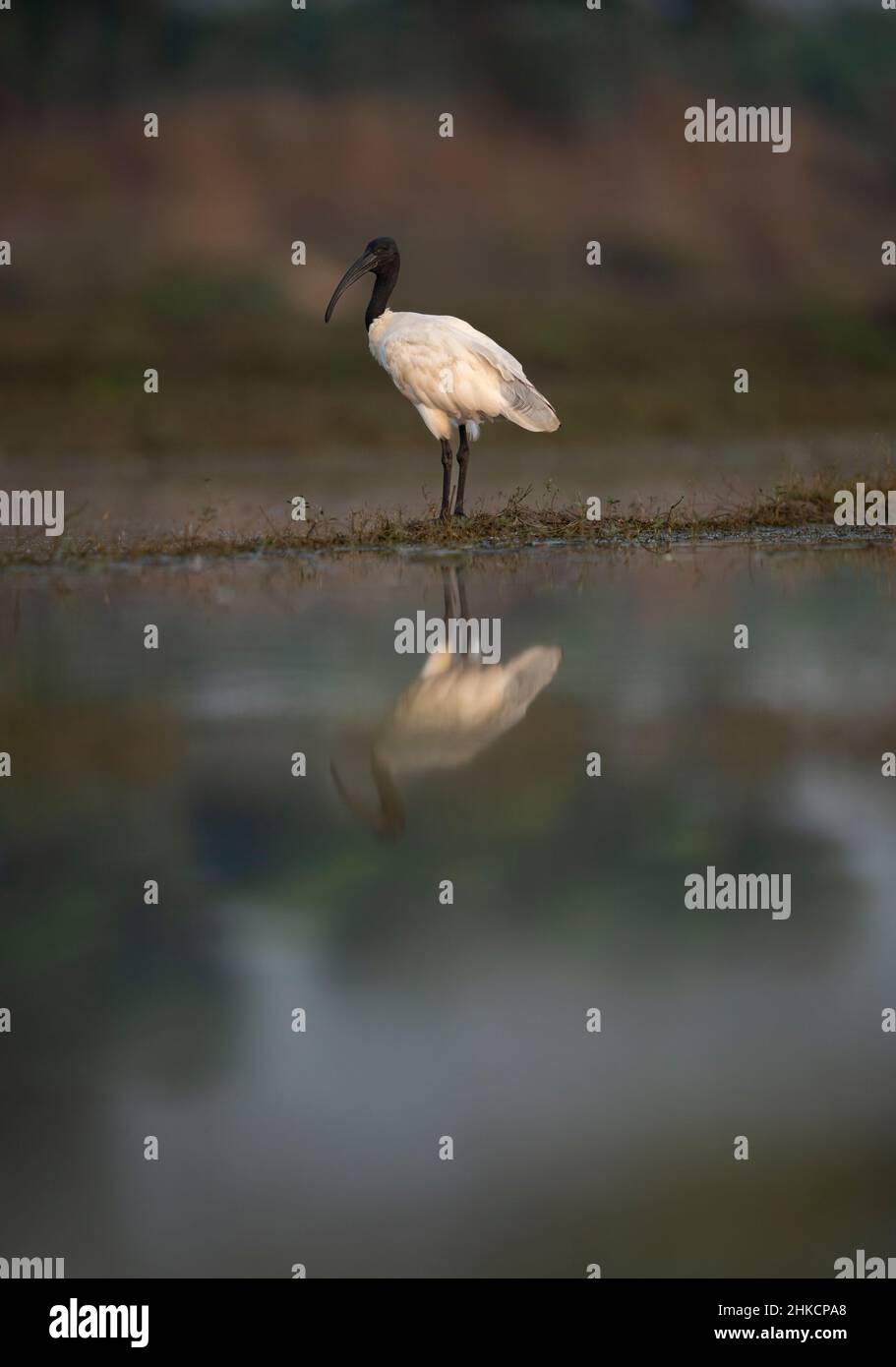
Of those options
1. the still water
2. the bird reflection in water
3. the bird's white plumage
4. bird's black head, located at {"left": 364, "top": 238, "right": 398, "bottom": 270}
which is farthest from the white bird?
the still water

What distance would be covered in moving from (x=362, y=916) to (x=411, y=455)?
2758 cm

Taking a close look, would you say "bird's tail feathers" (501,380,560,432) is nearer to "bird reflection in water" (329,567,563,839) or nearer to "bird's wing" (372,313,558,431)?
"bird's wing" (372,313,558,431)

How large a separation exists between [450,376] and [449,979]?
855 centimetres

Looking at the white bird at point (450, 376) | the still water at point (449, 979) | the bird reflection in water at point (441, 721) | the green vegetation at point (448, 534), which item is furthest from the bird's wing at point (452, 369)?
the still water at point (449, 979)

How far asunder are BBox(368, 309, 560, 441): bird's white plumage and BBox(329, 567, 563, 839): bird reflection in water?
4.28 meters

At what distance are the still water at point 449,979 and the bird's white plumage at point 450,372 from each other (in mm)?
4996

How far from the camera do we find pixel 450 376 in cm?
1203

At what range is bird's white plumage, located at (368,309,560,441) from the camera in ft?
39.4

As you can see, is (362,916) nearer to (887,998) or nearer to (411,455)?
(887,998)

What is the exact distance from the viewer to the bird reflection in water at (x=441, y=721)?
5.51 meters

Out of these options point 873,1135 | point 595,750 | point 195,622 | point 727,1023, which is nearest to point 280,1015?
point 727,1023

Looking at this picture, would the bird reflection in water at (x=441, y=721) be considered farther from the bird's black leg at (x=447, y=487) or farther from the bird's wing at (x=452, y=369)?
the bird's black leg at (x=447, y=487)

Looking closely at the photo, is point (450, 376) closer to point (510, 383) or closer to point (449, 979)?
point (510, 383)

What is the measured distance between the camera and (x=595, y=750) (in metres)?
6.00
